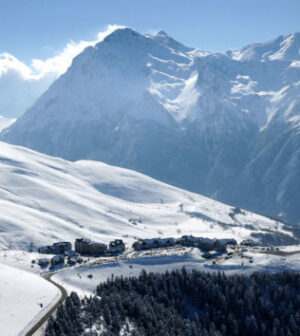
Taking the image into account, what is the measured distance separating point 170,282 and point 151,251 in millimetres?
50536

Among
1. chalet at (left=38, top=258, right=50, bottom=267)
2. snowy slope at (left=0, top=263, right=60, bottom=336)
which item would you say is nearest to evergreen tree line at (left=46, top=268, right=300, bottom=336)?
snowy slope at (left=0, top=263, right=60, bottom=336)

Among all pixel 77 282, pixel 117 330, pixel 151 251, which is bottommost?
pixel 117 330

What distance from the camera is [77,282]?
15050 cm

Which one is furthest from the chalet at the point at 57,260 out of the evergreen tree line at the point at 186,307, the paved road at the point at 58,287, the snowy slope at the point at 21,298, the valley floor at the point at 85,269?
the evergreen tree line at the point at 186,307

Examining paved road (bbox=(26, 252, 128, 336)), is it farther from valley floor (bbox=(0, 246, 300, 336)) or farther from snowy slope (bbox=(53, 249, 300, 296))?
snowy slope (bbox=(53, 249, 300, 296))

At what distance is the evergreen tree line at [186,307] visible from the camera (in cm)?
11612

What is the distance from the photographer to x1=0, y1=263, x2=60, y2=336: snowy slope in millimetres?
111000

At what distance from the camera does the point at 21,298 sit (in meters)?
127

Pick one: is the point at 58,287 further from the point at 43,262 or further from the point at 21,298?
the point at 43,262

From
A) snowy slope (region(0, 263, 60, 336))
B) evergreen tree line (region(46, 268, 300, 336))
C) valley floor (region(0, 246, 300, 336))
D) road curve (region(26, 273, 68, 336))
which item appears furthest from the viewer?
valley floor (region(0, 246, 300, 336))

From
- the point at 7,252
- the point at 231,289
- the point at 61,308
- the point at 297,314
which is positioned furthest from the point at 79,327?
the point at 7,252

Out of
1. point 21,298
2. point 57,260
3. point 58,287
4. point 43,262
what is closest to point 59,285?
point 58,287

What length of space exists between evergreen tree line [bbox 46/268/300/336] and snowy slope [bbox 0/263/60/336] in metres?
5.85

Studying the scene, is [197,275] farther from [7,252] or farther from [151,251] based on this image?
[7,252]
